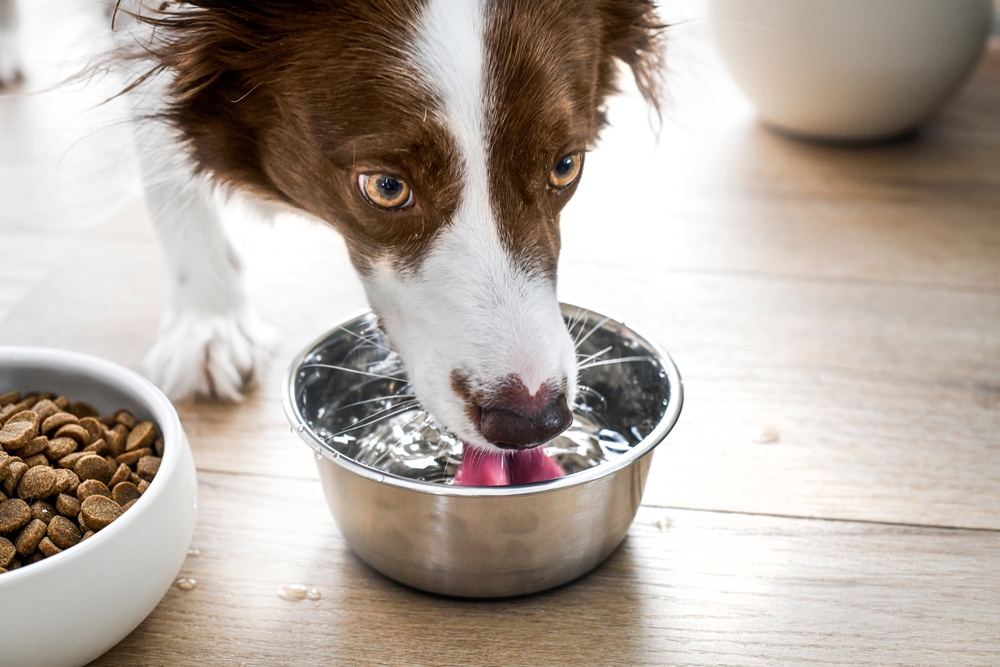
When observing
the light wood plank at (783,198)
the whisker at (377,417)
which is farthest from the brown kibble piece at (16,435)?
the light wood plank at (783,198)

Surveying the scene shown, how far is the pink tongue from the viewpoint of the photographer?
3.95 feet

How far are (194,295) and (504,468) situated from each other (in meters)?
0.74

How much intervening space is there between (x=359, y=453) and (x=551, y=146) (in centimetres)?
49

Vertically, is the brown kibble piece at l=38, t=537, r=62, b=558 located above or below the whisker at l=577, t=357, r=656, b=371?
above

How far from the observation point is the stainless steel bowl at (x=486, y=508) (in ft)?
3.53

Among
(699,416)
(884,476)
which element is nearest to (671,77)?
(699,416)

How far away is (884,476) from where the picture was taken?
56.2 inches

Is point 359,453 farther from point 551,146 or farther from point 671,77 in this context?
point 671,77

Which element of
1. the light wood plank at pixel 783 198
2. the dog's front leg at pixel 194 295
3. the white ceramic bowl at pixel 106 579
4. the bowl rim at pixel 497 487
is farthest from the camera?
the light wood plank at pixel 783 198

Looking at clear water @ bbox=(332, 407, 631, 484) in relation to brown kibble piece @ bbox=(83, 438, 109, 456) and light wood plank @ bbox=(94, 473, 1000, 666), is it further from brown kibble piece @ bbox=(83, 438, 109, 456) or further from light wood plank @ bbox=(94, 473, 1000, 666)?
brown kibble piece @ bbox=(83, 438, 109, 456)

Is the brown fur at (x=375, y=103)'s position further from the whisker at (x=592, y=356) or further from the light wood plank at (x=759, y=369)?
the light wood plank at (x=759, y=369)

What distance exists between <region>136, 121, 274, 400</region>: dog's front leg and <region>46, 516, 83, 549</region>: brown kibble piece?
1.74ft

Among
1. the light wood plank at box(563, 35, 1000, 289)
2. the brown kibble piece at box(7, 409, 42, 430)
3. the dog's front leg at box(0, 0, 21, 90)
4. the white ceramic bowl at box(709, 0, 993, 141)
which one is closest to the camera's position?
the brown kibble piece at box(7, 409, 42, 430)

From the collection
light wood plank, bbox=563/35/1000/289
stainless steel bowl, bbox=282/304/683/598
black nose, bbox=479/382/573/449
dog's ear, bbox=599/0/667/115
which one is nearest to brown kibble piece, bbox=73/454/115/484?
stainless steel bowl, bbox=282/304/683/598
